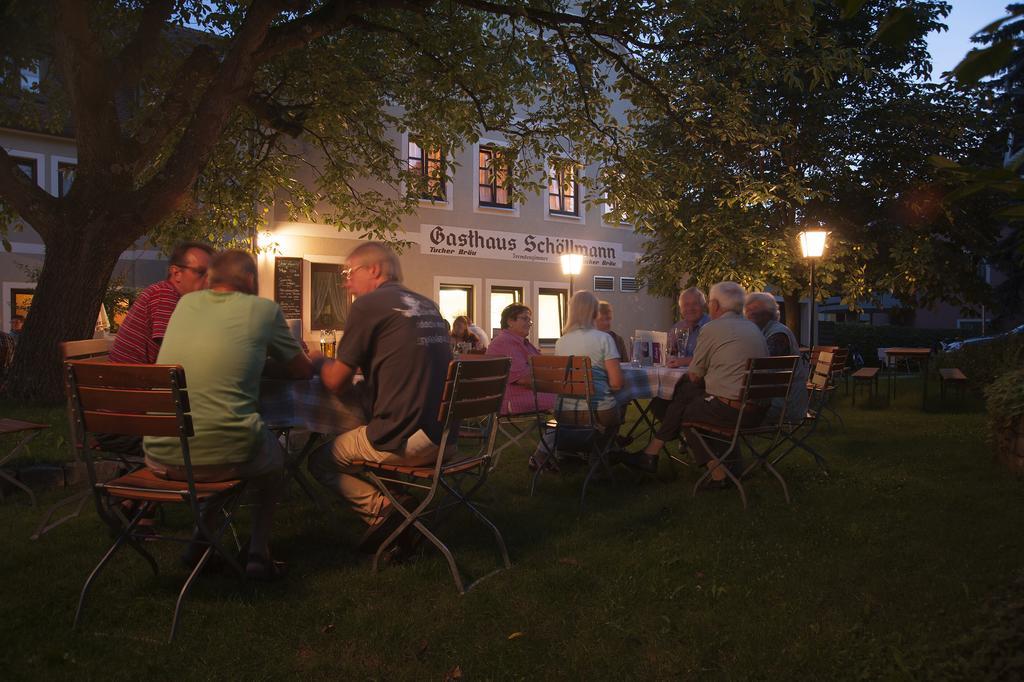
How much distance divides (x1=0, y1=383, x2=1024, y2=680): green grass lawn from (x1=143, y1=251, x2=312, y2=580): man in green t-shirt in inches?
23.9

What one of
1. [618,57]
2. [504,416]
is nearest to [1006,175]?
[504,416]

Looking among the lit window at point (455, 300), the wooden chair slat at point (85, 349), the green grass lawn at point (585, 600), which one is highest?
the lit window at point (455, 300)

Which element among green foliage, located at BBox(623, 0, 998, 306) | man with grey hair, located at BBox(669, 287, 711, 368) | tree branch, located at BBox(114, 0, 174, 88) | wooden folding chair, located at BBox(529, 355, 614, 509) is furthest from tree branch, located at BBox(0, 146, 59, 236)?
green foliage, located at BBox(623, 0, 998, 306)

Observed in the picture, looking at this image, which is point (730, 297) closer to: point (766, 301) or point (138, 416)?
point (766, 301)

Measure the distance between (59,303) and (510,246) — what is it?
11709 mm

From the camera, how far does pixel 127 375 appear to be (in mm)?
3252

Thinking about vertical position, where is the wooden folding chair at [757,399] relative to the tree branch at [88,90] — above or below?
below

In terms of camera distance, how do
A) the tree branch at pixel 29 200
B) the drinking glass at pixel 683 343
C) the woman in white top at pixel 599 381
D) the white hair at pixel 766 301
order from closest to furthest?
1. the woman in white top at pixel 599 381
2. the white hair at pixel 766 301
3. the drinking glass at pixel 683 343
4. the tree branch at pixel 29 200

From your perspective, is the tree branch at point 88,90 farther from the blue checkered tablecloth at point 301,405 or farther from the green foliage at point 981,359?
the green foliage at point 981,359

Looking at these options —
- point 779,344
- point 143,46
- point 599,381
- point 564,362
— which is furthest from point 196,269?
point 143,46

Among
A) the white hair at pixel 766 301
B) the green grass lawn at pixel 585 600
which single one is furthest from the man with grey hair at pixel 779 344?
the green grass lawn at pixel 585 600

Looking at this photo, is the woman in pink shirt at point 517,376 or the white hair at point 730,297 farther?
the woman in pink shirt at point 517,376

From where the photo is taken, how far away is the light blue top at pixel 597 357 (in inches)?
239

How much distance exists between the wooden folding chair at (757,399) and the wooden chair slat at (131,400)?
3551mm
